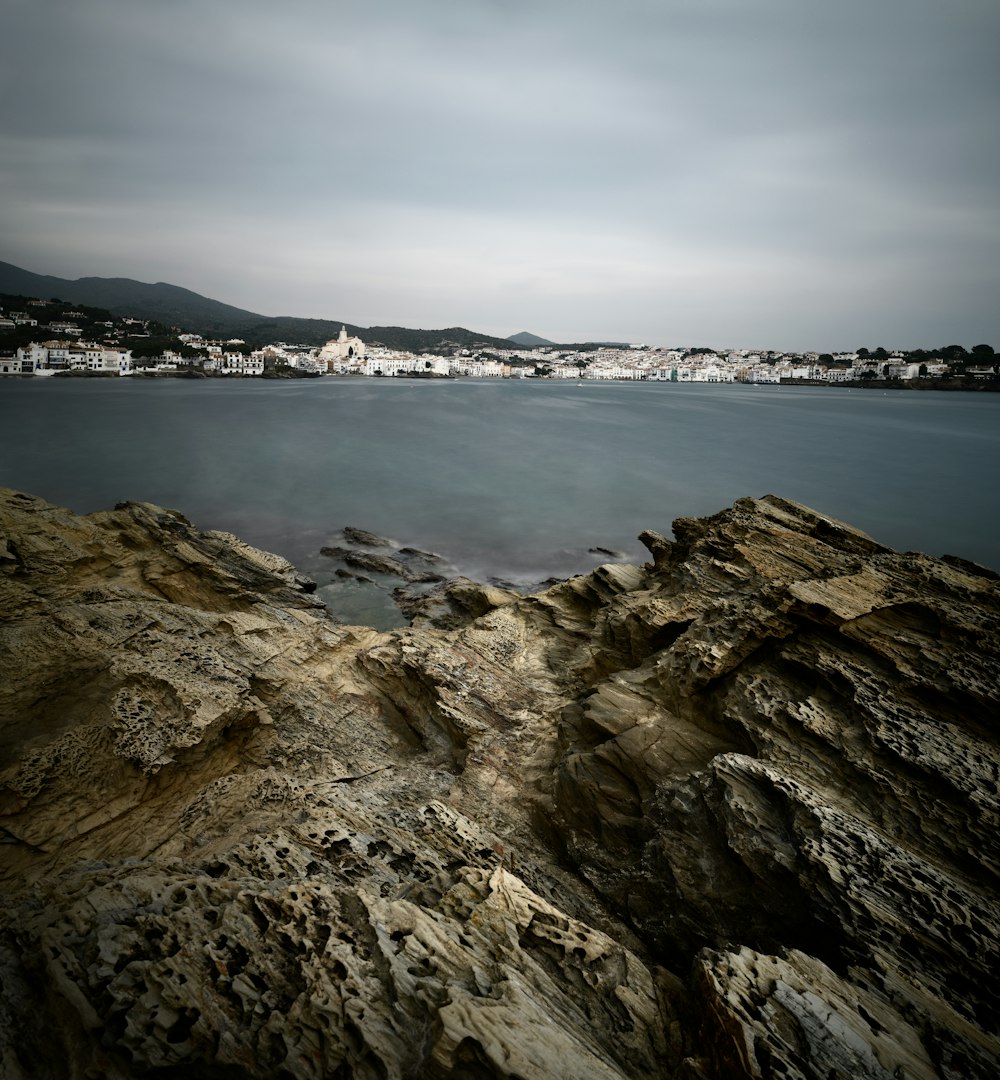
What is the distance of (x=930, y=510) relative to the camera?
25172 millimetres

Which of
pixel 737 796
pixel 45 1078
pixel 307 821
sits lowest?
pixel 307 821

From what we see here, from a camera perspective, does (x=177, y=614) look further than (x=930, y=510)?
No

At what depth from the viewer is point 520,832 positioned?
578 cm

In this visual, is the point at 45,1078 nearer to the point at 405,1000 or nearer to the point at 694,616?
the point at 405,1000

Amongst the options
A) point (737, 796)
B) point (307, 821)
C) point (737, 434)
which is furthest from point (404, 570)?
point (737, 434)

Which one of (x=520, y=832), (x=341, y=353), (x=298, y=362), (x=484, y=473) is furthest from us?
(x=341, y=353)

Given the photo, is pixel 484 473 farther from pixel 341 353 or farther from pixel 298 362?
pixel 341 353

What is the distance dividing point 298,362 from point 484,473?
422 feet

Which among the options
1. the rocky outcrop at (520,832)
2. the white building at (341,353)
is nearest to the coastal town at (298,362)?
the white building at (341,353)

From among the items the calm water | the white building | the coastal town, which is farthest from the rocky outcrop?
the white building

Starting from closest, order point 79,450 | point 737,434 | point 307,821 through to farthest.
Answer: point 307,821
point 79,450
point 737,434

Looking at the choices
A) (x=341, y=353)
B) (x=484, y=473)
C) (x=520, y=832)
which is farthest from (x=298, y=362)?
(x=520, y=832)

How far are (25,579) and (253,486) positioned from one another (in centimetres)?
1811

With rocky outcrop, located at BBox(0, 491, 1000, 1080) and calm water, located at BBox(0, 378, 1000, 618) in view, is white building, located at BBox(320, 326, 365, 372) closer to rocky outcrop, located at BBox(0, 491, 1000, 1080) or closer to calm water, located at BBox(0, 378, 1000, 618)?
calm water, located at BBox(0, 378, 1000, 618)
